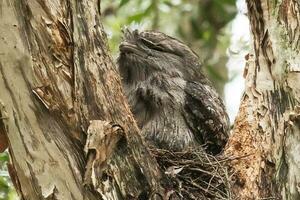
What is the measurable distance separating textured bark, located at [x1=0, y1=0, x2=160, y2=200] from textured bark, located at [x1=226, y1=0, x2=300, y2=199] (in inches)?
34.7

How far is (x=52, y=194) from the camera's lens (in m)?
3.22

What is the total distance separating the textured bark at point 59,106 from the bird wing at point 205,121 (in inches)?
72.4

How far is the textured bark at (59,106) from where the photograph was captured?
327 cm

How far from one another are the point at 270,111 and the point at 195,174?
63 centimetres

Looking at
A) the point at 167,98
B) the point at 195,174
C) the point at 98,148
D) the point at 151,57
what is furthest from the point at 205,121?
the point at 98,148

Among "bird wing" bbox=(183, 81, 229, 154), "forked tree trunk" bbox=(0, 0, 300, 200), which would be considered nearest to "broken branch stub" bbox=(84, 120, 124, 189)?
"forked tree trunk" bbox=(0, 0, 300, 200)

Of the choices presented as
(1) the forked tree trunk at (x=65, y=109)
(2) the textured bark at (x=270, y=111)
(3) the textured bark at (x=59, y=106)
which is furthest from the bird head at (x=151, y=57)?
(3) the textured bark at (x=59, y=106)

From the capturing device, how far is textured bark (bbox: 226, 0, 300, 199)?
412cm

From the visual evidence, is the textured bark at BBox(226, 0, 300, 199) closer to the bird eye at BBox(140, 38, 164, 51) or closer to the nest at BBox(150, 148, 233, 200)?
the nest at BBox(150, 148, 233, 200)

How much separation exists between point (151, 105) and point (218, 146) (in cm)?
61

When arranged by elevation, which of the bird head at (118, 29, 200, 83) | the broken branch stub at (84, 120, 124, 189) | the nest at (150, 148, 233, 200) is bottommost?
the nest at (150, 148, 233, 200)

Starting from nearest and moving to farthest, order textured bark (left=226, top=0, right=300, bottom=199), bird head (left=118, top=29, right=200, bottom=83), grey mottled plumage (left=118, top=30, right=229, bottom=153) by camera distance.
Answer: textured bark (left=226, top=0, right=300, bottom=199)
grey mottled plumage (left=118, top=30, right=229, bottom=153)
bird head (left=118, top=29, right=200, bottom=83)

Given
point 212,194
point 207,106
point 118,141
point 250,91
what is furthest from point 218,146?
point 118,141

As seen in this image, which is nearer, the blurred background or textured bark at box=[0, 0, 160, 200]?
textured bark at box=[0, 0, 160, 200]
